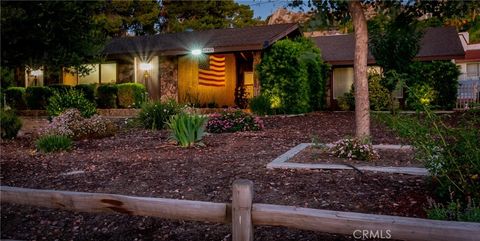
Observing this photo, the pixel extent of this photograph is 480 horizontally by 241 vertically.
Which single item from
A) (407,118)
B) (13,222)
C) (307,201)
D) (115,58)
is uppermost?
(115,58)

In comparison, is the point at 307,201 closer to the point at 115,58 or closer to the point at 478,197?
the point at 478,197

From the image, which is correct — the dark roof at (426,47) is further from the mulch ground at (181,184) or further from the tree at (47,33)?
the tree at (47,33)

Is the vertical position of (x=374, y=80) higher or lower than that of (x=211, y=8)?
lower

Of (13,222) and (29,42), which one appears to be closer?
(13,222)

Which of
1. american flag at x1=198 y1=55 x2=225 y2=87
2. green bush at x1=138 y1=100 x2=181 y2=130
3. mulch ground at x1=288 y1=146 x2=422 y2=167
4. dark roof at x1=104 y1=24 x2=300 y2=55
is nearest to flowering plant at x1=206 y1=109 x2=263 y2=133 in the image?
green bush at x1=138 y1=100 x2=181 y2=130

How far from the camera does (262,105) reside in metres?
16.6

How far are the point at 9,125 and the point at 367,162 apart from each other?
9.24 m

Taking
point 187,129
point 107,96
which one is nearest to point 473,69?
point 107,96

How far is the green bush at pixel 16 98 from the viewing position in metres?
22.9

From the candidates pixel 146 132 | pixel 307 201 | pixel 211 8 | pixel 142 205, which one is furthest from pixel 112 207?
pixel 211 8

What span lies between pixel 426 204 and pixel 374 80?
16200 millimetres

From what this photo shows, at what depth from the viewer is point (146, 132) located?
11867 millimetres

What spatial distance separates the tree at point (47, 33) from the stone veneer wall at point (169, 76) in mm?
13565

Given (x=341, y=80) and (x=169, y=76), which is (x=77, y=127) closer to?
(x=169, y=76)
